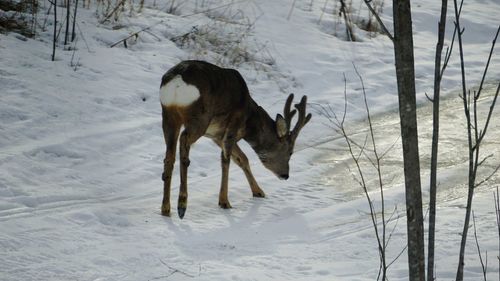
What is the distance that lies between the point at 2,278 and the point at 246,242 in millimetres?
2010

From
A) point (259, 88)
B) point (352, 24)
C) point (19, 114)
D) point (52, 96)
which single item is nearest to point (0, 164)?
point (19, 114)

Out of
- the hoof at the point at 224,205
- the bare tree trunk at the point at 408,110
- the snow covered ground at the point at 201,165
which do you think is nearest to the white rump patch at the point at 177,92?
the snow covered ground at the point at 201,165

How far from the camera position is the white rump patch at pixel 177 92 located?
6.41 m

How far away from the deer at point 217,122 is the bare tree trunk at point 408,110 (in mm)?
4208

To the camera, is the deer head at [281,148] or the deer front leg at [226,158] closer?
the deer front leg at [226,158]

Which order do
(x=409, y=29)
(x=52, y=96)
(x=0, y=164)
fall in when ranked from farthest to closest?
(x=52, y=96) → (x=0, y=164) → (x=409, y=29)

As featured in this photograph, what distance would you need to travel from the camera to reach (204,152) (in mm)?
8773

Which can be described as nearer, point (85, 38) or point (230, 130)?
point (230, 130)

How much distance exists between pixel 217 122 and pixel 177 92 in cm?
80

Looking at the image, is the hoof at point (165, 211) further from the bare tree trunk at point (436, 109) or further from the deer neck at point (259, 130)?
the bare tree trunk at point (436, 109)

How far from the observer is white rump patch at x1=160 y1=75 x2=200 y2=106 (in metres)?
6.41

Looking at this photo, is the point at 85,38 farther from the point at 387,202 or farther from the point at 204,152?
the point at 387,202

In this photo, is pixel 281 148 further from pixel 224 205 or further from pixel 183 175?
pixel 183 175

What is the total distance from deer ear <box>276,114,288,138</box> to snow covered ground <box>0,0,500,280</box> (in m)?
0.61
